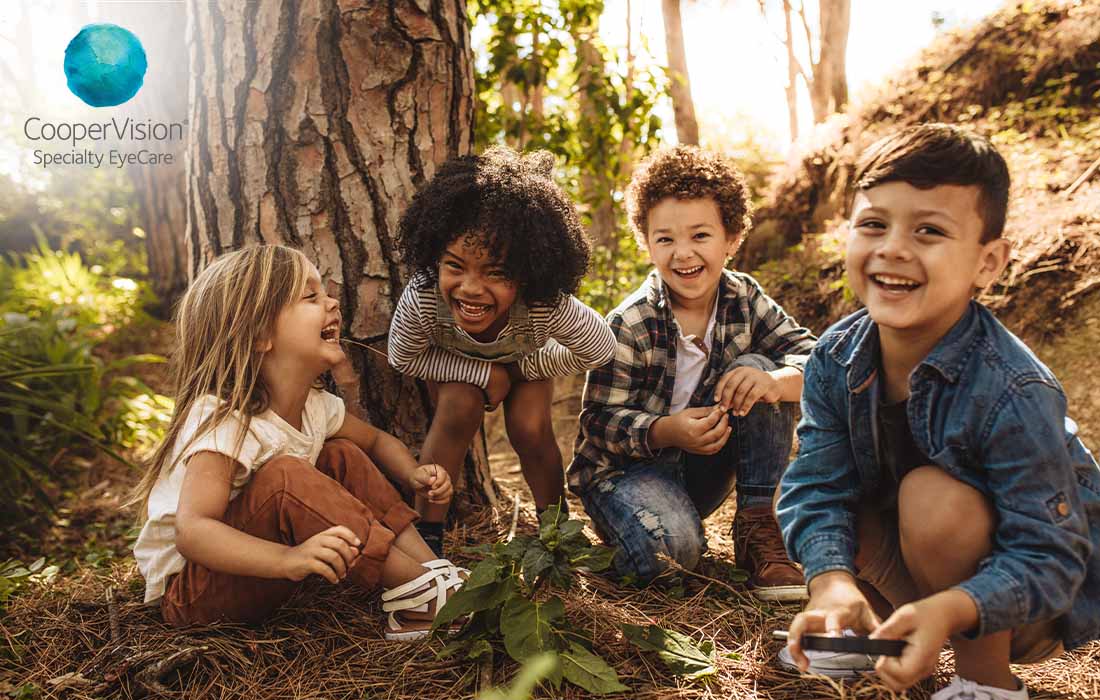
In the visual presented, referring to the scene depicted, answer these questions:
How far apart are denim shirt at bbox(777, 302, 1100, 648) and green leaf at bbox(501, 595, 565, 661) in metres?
0.57

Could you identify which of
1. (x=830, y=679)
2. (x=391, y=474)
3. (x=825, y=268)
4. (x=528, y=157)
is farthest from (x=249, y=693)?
(x=825, y=268)

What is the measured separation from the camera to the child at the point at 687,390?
2.42 metres

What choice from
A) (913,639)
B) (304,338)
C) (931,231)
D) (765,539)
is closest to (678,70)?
(765,539)

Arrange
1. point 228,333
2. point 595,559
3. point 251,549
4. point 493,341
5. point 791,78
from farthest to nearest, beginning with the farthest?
point 791,78, point 493,341, point 228,333, point 595,559, point 251,549

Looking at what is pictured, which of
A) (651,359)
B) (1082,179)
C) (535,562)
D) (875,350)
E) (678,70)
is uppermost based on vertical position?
(678,70)

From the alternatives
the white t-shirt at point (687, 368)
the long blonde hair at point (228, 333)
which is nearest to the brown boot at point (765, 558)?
the white t-shirt at point (687, 368)

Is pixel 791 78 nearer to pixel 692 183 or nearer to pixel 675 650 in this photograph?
pixel 692 183

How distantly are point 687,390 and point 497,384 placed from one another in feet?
2.04

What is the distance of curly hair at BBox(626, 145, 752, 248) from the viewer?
102 inches

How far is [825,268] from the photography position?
4.25 meters

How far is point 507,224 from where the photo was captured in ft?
7.33

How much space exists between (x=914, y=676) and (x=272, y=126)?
2334mm

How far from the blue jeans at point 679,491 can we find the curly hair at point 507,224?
A: 66cm

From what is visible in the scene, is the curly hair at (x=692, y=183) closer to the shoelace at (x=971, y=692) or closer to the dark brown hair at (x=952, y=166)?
the dark brown hair at (x=952, y=166)
